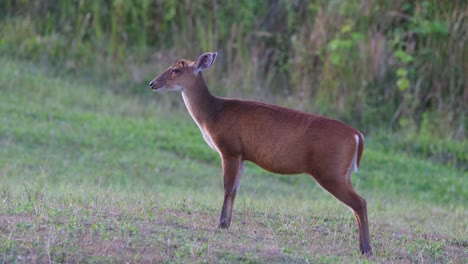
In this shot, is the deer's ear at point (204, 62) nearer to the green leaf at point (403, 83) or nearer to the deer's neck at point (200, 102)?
the deer's neck at point (200, 102)

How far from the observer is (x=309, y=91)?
1523 centimetres

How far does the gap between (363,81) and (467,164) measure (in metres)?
2.37

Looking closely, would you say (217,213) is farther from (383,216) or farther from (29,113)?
(29,113)

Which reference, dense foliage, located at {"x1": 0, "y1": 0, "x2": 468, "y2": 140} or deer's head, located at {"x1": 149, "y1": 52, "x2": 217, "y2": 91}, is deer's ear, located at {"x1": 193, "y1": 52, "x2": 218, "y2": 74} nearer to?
deer's head, located at {"x1": 149, "y1": 52, "x2": 217, "y2": 91}

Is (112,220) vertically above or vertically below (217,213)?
above

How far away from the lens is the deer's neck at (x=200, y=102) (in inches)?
306

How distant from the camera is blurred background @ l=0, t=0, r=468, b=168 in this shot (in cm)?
1456

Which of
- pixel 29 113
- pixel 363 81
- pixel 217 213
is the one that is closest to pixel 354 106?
pixel 363 81

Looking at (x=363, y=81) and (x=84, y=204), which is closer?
(x=84, y=204)

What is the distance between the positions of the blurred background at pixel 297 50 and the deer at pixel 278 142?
649cm

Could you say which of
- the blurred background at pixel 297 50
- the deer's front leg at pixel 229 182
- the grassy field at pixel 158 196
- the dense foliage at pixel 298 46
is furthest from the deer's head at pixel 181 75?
the dense foliage at pixel 298 46

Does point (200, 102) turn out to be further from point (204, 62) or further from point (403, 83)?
point (403, 83)

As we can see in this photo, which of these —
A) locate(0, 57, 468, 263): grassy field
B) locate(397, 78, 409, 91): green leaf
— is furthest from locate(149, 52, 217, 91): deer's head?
locate(397, 78, 409, 91): green leaf

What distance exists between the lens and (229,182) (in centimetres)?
750
